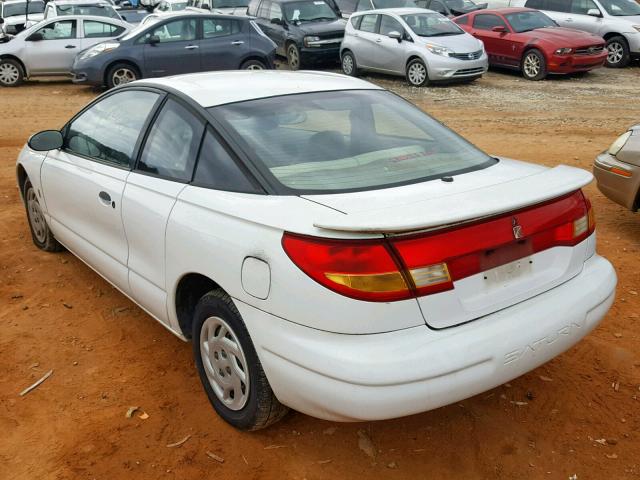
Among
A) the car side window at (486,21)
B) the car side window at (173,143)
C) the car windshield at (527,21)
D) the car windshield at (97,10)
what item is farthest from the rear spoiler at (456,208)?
the car windshield at (97,10)

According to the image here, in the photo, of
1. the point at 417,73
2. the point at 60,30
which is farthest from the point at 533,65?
the point at 60,30

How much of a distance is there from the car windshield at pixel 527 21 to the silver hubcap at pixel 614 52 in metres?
1.66

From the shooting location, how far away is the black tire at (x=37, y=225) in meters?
5.41

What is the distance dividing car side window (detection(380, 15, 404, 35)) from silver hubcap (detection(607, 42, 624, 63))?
557 centimetres

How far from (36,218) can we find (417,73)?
10566mm

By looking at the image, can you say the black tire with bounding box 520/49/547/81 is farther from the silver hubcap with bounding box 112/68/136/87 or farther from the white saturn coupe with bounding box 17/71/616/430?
the white saturn coupe with bounding box 17/71/616/430

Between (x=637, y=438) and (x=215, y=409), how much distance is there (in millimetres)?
1958

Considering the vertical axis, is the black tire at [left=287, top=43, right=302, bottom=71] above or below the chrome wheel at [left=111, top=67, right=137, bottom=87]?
above

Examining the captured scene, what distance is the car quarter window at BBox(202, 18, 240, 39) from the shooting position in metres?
15.0

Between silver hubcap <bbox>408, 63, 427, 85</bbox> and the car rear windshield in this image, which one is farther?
silver hubcap <bbox>408, 63, 427, 85</bbox>

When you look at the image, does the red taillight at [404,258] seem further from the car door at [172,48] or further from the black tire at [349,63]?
the black tire at [349,63]

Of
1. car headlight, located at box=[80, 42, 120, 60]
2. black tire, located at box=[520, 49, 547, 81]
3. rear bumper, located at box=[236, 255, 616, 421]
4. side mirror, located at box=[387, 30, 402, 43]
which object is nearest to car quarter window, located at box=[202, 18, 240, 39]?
car headlight, located at box=[80, 42, 120, 60]

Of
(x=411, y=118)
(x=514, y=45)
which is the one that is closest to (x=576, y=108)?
(x=514, y=45)

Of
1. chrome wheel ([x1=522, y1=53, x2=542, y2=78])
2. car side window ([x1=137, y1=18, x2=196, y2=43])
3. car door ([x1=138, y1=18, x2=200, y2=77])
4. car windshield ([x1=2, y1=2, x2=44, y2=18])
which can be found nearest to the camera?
car door ([x1=138, y1=18, x2=200, y2=77])
